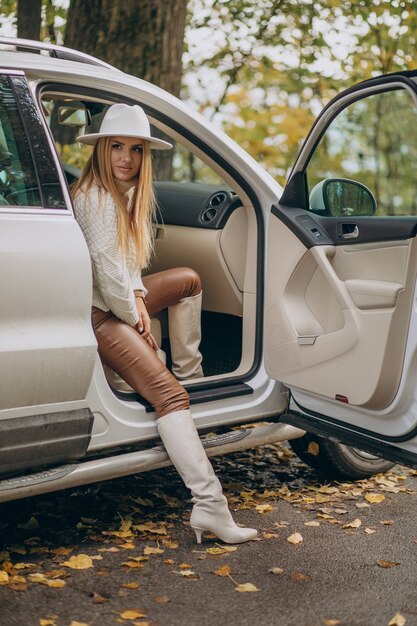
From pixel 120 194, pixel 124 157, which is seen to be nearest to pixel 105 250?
pixel 120 194

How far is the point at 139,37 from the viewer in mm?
7012

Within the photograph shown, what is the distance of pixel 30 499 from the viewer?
439 cm

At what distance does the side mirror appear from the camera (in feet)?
12.9

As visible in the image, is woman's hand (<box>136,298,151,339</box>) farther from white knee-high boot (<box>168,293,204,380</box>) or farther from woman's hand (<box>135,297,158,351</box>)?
white knee-high boot (<box>168,293,204,380</box>)

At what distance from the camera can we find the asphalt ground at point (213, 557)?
→ 3236mm

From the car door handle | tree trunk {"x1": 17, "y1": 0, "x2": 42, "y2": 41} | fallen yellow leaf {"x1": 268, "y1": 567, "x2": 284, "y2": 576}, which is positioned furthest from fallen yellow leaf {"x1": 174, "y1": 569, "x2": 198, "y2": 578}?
tree trunk {"x1": 17, "y1": 0, "x2": 42, "y2": 41}

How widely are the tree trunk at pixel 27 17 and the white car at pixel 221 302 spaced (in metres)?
3.15

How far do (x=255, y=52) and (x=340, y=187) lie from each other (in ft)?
23.4

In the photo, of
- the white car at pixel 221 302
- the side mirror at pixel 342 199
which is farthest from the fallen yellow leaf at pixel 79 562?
the side mirror at pixel 342 199

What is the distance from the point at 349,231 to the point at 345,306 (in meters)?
0.32

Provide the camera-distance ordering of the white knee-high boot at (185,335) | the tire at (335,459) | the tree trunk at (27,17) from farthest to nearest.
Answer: the tree trunk at (27,17), the tire at (335,459), the white knee-high boot at (185,335)

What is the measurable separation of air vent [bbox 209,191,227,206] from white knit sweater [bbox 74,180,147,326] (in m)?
0.99

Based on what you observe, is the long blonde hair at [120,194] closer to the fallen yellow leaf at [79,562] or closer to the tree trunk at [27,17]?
the fallen yellow leaf at [79,562]

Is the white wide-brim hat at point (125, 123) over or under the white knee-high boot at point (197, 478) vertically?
over
